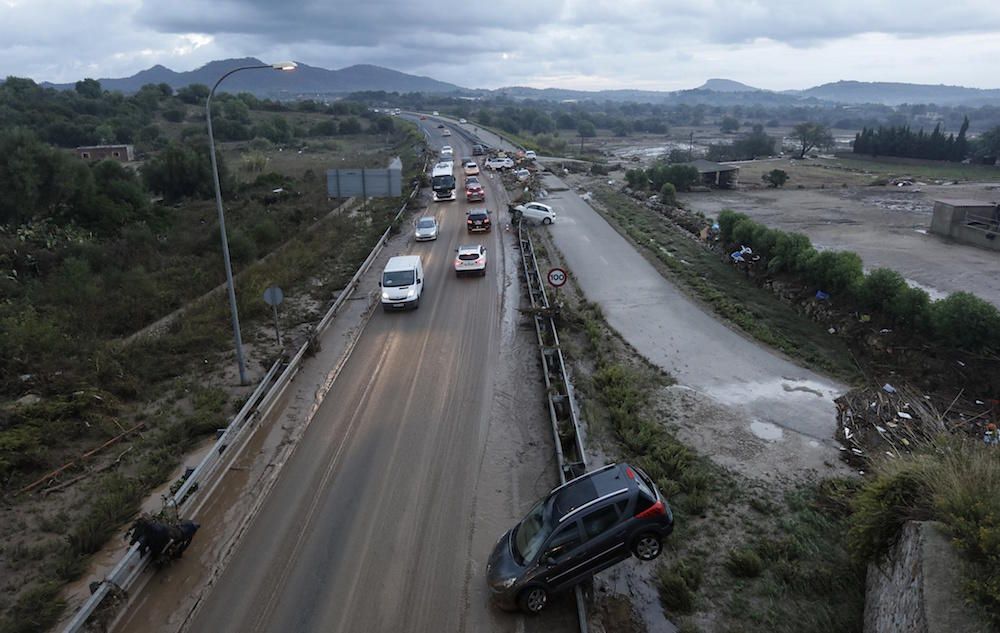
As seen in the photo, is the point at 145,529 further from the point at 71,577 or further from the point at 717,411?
the point at 717,411

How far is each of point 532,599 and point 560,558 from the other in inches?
29.2

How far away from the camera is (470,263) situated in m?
27.3

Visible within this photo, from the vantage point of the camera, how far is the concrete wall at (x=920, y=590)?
6.78 meters

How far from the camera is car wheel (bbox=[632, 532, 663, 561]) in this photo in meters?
9.88

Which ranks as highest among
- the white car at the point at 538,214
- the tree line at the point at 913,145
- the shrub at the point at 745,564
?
the tree line at the point at 913,145

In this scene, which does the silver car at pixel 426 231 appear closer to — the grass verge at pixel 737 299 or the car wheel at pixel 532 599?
the grass verge at pixel 737 299

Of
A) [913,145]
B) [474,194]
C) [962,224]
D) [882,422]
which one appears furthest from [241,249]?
[913,145]

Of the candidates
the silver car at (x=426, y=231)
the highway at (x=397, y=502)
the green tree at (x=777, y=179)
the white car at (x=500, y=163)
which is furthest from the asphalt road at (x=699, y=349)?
the green tree at (x=777, y=179)

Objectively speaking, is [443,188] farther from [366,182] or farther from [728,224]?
[728,224]

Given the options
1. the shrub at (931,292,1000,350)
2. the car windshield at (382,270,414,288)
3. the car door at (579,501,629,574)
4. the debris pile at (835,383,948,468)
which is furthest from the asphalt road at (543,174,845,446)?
the car windshield at (382,270,414,288)

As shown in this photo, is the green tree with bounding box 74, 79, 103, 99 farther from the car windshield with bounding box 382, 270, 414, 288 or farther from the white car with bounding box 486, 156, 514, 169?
the car windshield with bounding box 382, 270, 414, 288

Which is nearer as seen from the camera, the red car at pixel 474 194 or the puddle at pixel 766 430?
the puddle at pixel 766 430

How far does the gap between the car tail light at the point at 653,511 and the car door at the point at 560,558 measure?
1.10m

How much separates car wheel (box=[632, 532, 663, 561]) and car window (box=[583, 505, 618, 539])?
0.61m
